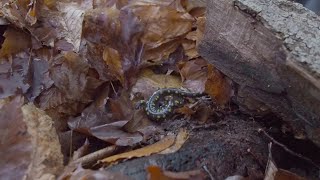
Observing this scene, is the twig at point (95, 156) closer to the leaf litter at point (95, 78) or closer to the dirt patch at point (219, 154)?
the leaf litter at point (95, 78)

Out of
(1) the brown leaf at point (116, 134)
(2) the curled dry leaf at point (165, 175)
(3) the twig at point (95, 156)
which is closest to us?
(2) the curled dry leaf at point (165, 175)

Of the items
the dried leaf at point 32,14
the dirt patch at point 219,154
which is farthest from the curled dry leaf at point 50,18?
the dirt patch at point 219,154

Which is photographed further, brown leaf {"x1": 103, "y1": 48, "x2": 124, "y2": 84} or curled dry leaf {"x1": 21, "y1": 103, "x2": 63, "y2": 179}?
brown leaf {"x1": 103, "y1": 48, "x2": 124, "y2": 84}

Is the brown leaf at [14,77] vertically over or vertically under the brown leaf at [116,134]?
under

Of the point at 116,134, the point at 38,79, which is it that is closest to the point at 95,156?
the point at 116,134

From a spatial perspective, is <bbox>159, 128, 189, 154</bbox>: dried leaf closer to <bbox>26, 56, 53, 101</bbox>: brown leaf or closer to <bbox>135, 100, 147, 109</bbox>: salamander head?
<bbox>135, 100, 147, 109</bbox>: salamander head

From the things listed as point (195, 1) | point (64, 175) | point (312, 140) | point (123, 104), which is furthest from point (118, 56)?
point (312, 140)

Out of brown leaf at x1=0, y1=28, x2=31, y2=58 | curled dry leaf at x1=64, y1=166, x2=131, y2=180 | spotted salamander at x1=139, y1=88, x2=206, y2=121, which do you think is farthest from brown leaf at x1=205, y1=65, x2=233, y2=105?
brown leaf at x1=0, y1=28, x2=31, y2=58

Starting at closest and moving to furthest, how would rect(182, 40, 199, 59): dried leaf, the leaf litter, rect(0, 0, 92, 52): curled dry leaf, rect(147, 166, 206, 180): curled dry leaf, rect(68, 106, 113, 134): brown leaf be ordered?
rect(147, 166, 206, 180): curled dry leaf, the leaf litter, rect(68, 106, 113, 134): brown leaf, rect(182, 40, 199, 59): dried leaf, rect(0, 0, 92, 52): curled dry leaf

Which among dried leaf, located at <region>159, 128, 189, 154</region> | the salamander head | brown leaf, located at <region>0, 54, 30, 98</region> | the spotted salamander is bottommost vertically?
brown leaf, located at <region>0, 54, 30, 98</region>
